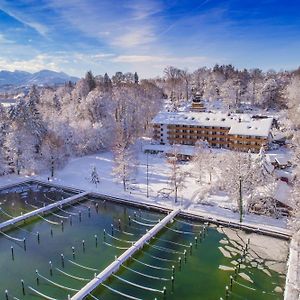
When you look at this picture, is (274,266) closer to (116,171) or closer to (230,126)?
(116,171)

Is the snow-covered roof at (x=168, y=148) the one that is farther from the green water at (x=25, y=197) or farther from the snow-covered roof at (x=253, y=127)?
the green water at (x=25, y=197)

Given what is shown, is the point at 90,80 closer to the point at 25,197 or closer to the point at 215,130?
the point at 215,130

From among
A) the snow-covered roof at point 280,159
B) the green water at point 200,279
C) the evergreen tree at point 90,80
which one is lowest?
the green water at point 200,279

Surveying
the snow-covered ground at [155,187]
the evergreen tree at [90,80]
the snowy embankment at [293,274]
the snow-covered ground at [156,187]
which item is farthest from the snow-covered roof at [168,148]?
the evergreen tree at [90,80]

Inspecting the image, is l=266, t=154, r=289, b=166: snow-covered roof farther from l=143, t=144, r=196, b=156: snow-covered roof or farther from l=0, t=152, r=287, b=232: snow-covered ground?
l=143, t=144, r=196, b=156: snow-covered roof

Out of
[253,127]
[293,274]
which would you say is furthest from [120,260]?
[253,127]

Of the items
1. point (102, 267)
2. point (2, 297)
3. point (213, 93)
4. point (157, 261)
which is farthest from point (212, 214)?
point (213, 93)
